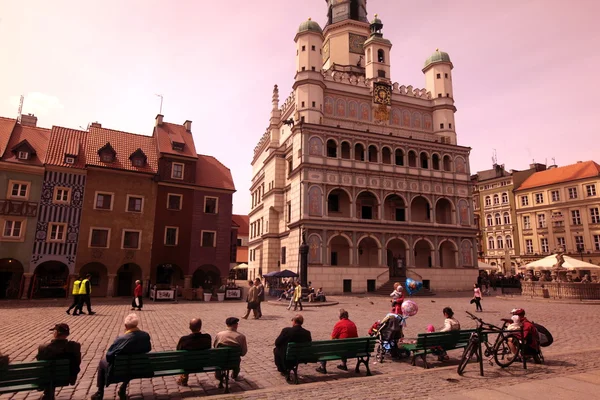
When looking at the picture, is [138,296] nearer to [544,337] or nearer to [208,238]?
[208,238]

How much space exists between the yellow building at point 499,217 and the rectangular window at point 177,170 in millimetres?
47445

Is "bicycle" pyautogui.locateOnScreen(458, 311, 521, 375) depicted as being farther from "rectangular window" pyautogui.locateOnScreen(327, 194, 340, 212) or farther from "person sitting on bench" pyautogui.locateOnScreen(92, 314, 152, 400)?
"rectangular window" pyautogui.locateOnScreen(327, 194, 340, 212)

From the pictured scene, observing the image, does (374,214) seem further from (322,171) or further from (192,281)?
(192,281)

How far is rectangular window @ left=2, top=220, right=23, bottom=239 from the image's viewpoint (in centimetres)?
2602

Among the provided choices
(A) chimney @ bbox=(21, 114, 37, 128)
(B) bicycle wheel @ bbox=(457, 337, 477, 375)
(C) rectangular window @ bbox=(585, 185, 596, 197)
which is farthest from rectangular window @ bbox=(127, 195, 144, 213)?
(C) rectangular window @ bbox=(585, 185, 596, 197)

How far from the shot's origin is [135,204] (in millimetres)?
30016

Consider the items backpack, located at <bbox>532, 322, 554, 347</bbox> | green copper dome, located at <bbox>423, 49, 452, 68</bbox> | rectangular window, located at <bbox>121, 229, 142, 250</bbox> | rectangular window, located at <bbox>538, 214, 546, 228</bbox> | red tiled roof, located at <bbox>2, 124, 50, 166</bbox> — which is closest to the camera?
backpack, located at <bbox>532, 322, 554, 347</bbox>

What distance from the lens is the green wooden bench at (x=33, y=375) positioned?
5.57 m

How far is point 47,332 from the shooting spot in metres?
13.1

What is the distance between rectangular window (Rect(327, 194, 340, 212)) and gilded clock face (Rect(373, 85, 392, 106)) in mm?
12575

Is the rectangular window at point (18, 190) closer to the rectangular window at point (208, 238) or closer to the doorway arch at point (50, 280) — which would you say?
the doorway arch at point (50, 280)

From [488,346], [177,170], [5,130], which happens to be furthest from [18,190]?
[488,346]

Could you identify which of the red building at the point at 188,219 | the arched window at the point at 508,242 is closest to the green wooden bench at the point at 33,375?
the red building at the point at 188,219

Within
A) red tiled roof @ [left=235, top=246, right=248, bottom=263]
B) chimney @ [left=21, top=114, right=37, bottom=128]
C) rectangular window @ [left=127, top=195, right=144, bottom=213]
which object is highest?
chimney @ [left=21, top=114, right=37, bottom=128]
